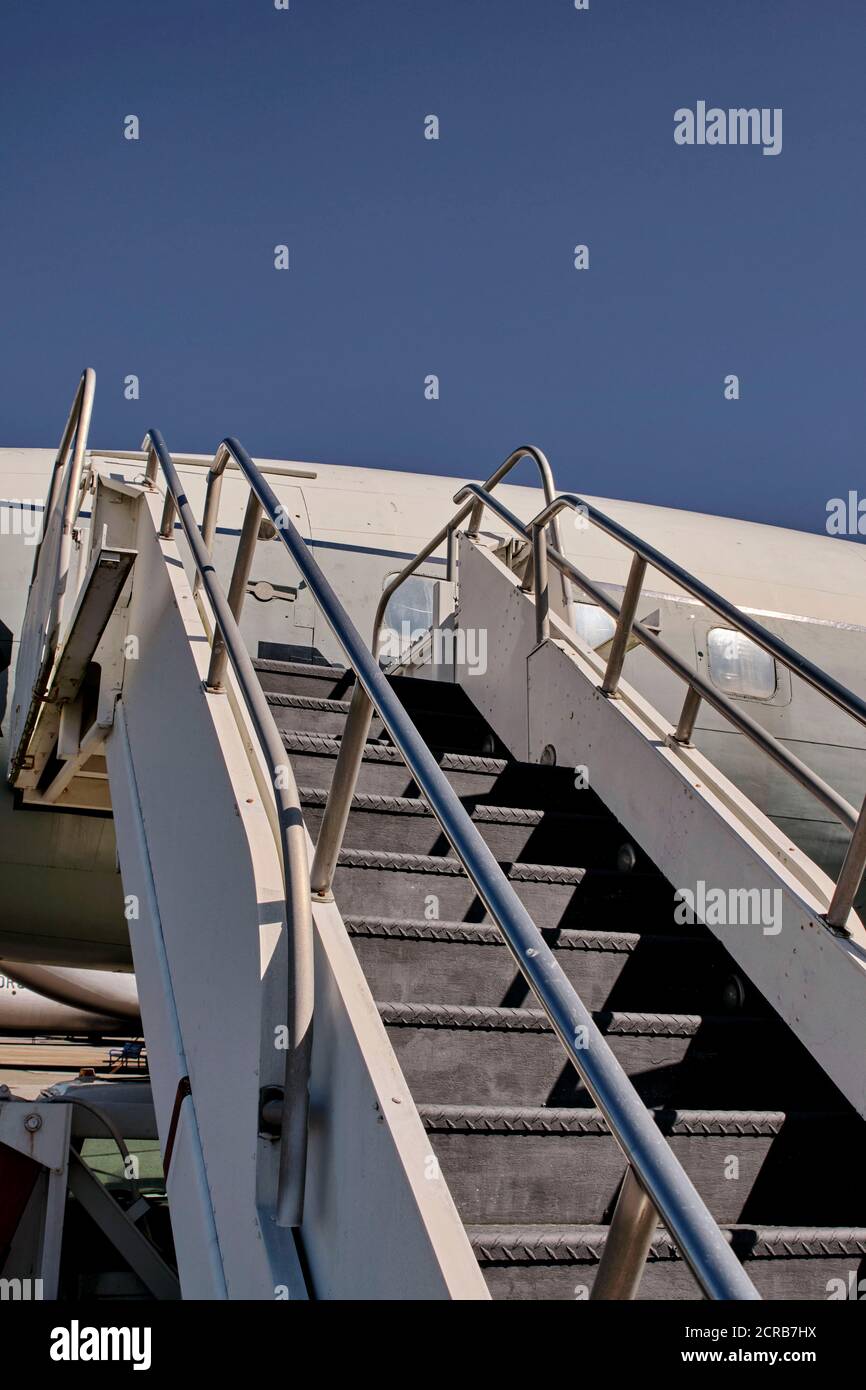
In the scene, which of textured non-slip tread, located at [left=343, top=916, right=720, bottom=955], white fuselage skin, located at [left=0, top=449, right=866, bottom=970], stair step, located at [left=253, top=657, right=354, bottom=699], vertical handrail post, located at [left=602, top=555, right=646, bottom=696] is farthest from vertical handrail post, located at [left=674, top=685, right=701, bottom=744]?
white fuselage skin, located at [left=0, top=449, right=866, bottom=970]

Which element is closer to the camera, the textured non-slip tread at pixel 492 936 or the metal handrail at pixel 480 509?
the textured non-slip tread at pixel 492 936

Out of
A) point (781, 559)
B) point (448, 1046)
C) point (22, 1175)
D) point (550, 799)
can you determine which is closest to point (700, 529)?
point (781, 559)

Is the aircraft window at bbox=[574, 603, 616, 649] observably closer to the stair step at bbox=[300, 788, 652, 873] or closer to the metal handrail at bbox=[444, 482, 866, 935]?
the metal handrail at bbox=[444, 482, 866, 935]

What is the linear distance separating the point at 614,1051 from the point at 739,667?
4.82 metres

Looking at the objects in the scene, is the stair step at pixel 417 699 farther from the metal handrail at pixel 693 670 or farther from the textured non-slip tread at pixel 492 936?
the textured non-slip tread at pixel 492 936

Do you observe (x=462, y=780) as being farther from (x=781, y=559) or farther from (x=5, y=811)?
(x=781, y=559)

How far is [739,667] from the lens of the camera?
7.18 m

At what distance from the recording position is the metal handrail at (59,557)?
4.09 m

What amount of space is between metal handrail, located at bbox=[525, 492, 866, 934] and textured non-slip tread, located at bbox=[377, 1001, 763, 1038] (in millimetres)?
442

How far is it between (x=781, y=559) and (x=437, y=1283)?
24.9 feet

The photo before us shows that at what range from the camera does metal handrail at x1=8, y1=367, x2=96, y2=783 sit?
4094mm

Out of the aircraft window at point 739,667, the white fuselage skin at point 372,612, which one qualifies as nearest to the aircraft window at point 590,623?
the white fuselage skin at point 372,612

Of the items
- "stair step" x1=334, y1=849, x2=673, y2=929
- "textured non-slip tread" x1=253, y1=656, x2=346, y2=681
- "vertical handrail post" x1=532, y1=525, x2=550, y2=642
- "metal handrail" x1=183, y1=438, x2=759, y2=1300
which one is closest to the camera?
"metal handrail" x1=183, y1=438, x2=759, y2=1300

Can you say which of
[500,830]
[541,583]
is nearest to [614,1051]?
Answer: [500,830]
